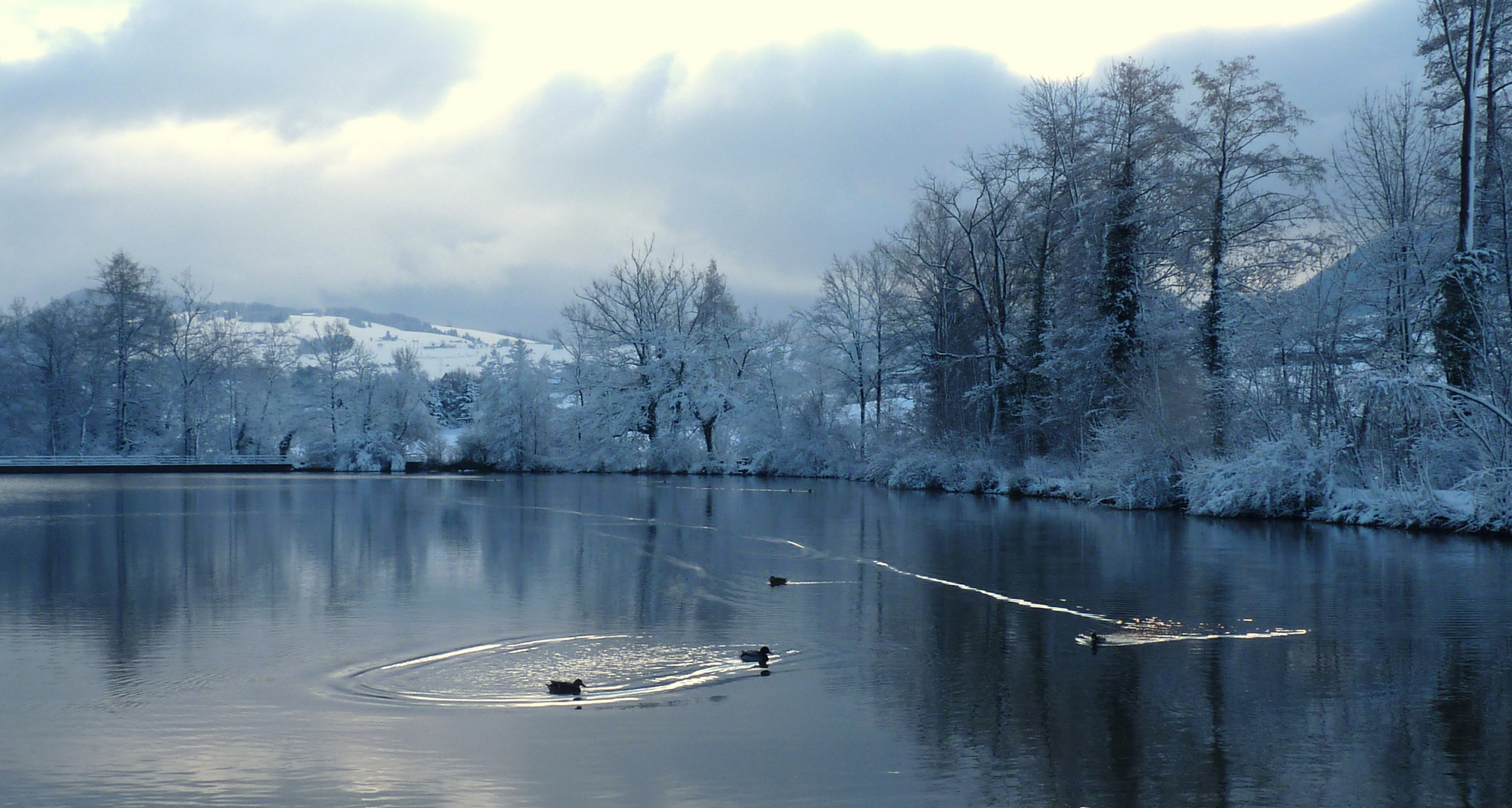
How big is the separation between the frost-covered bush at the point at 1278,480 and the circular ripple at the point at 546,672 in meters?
18.4

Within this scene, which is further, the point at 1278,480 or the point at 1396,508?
the point at 1278,480

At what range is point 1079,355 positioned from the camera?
112 ft

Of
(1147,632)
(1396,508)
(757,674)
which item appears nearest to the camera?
(757,674)

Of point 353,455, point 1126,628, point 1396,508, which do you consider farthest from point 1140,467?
point 353,455

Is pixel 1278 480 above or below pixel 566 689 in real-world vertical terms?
above

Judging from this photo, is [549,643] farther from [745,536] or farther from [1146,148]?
[1146,148]

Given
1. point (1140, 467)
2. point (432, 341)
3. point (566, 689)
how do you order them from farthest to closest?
point (432, 341) < point (1140, 467) < point (566, 689)

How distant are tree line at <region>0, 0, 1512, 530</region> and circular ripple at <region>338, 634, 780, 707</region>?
15589 millimetres

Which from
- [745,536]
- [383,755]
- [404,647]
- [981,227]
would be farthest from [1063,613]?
[981,227]

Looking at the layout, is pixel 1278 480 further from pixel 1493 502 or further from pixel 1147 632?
pixel 1147 632

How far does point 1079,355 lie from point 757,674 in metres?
27.2

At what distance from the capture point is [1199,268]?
32.2 m

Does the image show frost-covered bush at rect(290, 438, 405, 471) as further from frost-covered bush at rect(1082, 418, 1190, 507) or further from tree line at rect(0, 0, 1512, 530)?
frost-covered bush at rect(1082, 418, 1190, 507)

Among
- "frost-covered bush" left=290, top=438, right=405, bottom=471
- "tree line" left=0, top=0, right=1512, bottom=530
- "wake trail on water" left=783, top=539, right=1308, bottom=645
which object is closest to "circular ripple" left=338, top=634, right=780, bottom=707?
"wake trail on water" left=783, top=539, right=1308, bottom=645
